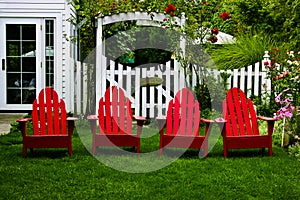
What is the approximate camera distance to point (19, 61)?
11.2 meters

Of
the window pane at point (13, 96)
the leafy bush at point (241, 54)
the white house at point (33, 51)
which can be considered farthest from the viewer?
the window pane at point (13, 96)

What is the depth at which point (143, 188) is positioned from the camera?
4.76 metres

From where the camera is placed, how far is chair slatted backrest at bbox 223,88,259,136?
21.8ft

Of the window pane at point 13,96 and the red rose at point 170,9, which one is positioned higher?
the red rose at point 170,9

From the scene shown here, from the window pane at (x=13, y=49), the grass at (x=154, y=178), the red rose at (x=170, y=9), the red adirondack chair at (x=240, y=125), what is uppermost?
the red rose at (x=170, y=9)

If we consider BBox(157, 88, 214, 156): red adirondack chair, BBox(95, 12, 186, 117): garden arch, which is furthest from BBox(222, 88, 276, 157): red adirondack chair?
BBox(95, 12, 186, 117): garden arch

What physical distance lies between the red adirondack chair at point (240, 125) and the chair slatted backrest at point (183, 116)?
0.40m

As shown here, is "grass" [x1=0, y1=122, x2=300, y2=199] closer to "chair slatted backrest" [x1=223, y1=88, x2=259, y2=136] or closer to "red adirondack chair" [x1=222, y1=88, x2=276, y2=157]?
"red adirondack chair" [x1=222, y1=88, x2=276, y2=157]

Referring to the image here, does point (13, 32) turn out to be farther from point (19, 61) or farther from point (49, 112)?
point (49, 112)

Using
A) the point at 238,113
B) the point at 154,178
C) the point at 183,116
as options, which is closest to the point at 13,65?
the point at 183,116

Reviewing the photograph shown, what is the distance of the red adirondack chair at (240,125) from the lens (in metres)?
6.25

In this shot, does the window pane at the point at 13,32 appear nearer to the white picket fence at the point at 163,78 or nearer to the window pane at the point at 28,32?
the window pane at the point at 28,32

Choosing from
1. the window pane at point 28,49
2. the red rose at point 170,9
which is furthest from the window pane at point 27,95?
the red rose at point 170,9

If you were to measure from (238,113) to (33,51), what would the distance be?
5910mm
